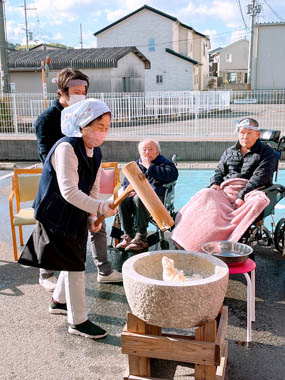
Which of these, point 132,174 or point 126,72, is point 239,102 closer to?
point 132,174

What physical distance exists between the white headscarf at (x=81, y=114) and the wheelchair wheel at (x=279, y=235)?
8.98ft

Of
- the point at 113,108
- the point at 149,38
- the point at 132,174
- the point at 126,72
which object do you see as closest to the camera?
the point at 132,174

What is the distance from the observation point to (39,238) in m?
3.09

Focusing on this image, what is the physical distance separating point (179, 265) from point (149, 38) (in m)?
39.7

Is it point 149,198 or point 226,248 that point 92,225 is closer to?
point 149,198

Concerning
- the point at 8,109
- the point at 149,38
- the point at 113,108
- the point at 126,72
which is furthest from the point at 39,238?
the point at 149,38

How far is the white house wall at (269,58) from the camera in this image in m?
40.1

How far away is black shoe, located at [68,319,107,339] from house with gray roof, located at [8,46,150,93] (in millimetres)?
25673

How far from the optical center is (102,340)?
3.20 metres

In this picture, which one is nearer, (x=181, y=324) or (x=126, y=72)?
(x=181, y=324)

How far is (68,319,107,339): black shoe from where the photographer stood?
3.20 meters

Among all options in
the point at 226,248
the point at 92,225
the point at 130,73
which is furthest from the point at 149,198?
the point at 130,73

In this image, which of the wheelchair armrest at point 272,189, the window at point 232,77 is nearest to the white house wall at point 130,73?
the wheelchair armrest at point 272,189

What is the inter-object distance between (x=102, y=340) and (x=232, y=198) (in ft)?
7.42
